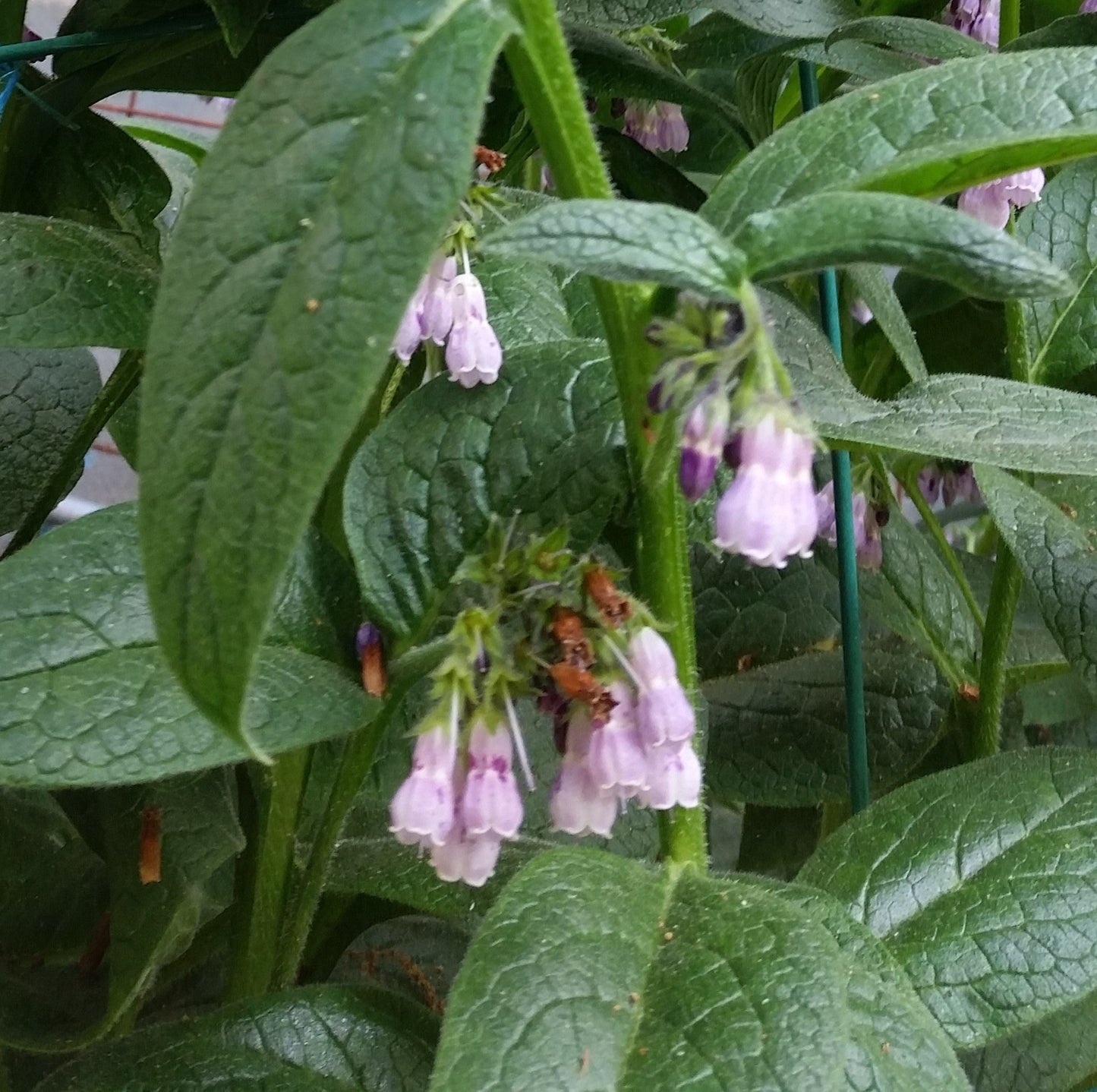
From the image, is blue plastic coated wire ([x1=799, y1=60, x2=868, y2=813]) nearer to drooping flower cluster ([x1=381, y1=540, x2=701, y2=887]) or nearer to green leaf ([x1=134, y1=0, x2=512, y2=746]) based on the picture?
drooping flower cluster ([x1=381, y1=540, x2=701, y2=887])

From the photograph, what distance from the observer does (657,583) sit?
436 mm

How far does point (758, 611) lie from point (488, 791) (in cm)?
42

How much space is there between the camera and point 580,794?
434mm

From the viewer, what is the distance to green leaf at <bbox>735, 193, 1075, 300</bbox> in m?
0.32

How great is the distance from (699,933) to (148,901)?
1.01ft

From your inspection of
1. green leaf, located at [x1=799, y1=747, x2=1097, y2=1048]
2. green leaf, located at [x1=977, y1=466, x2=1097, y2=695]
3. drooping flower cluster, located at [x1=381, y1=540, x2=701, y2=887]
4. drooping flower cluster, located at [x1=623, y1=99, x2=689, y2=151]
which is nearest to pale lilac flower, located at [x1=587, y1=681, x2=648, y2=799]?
drooping flower cluster, located at [x1=381, y1=540, x2=701, y2=887]

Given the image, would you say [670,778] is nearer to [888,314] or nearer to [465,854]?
[465,854]

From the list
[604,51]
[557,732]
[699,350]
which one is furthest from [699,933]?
[604,51]

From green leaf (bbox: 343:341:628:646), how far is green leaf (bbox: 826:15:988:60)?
1.03 ft

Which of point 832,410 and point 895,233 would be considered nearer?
point 895,233

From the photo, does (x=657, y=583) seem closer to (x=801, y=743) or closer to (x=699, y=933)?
(x=699, y=933)

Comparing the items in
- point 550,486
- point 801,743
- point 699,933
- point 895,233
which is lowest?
point 801,743

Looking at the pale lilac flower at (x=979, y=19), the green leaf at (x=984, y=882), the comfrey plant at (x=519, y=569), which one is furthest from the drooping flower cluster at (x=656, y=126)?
the green leaf at (x=984, y=882)

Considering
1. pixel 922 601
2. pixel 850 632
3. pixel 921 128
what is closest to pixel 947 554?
pixel 922 601
